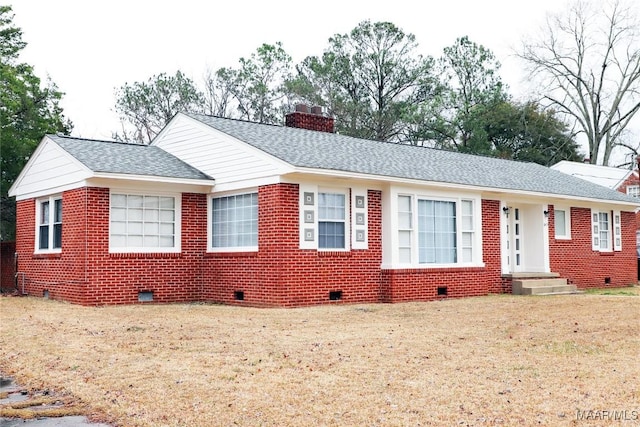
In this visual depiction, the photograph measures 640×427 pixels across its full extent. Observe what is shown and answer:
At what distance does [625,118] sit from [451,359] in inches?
1595

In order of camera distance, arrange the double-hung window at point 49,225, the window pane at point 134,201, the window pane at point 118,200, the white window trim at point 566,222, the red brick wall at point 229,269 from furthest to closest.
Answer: the white window trim at point 566,222 → the double-hung window at point 49,225 → the window pane at point 134,201 → the window pane at point 118,200 → the red brick wall at point 229,269

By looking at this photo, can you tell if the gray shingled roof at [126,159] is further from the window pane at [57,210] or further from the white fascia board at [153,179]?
the window pane at [57,210]

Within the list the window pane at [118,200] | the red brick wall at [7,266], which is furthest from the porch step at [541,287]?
the red brick wall at [7,266]

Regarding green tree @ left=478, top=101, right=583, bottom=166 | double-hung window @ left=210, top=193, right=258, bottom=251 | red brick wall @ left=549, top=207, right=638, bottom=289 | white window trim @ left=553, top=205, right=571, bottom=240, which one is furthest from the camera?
green tree @ left=478, top=101, right=583, bottom=166

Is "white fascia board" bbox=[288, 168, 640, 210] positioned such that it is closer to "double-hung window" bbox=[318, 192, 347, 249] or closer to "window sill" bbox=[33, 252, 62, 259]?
"double-hung window" bbox=[318, 192, 347, 249]

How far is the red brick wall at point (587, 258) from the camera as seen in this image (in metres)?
21.3

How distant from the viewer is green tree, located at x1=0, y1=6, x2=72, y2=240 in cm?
2498

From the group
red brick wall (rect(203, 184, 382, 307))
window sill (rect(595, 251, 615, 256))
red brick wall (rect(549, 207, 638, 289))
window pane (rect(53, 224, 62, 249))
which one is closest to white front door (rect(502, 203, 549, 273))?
red brick wall (rect(549, 207, 638, 289))

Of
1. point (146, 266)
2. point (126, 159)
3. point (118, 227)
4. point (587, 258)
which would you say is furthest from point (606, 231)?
point (118, 227)

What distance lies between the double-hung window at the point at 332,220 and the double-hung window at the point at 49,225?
252 inches

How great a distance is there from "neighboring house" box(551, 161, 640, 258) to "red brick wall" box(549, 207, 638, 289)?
9.37 meters

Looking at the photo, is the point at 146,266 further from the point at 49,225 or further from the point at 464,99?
the point at 464,99

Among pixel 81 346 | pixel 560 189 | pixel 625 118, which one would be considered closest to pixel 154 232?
pixel 81 346

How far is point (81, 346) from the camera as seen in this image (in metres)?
9.72
